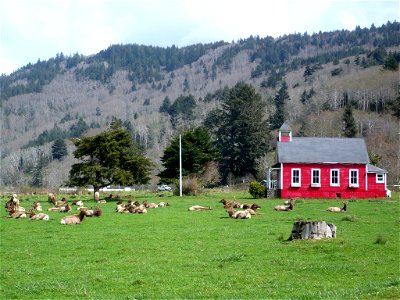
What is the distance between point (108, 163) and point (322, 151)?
17846 mm

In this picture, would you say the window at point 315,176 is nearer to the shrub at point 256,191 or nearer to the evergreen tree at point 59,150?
the shrub at point 256,191

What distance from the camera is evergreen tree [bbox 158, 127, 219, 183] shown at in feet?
213

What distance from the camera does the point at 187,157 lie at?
6606 cm

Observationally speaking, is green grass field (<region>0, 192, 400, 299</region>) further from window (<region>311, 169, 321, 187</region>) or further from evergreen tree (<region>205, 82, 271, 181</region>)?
evergreen tree (<region>205, 82, 271, 181</region>)

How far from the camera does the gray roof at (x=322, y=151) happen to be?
50.2 meters

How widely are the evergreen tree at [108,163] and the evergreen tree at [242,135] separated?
90.7ft

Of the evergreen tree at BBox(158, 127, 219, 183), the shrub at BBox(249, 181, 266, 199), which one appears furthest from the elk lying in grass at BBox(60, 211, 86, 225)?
the evergreen tree at BBox(158, 127, 219, 183)

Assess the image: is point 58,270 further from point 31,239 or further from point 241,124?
point 241,124

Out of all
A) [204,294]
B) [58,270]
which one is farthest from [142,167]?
[204,294]

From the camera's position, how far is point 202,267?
13.6 meters

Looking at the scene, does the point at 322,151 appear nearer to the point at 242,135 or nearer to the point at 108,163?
the point at 108,163

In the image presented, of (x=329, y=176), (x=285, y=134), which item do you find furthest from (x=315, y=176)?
Answer: (x=285, y=134)

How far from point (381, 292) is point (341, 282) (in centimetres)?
204

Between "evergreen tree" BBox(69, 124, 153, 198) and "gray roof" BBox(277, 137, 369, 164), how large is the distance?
11.6 m
